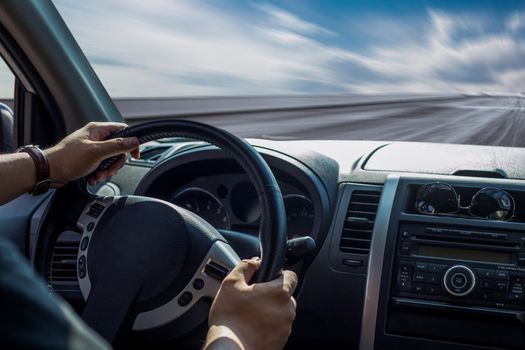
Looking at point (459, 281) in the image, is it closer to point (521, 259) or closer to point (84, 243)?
point (521, 259)

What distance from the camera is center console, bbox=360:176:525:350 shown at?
263cm

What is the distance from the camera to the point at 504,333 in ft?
8.70

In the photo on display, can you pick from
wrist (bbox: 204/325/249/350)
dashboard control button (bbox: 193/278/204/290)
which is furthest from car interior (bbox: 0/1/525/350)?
wrist (bbox: 204/325/249/350)

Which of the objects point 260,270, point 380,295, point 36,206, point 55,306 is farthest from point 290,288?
point 36,206

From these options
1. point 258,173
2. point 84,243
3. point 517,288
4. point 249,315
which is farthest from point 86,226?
point 517,288

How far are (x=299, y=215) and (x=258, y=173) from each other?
131 cm

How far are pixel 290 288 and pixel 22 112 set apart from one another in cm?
220

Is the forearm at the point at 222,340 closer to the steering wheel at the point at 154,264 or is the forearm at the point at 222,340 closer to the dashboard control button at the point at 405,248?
the steering wheel at the point at 154,264

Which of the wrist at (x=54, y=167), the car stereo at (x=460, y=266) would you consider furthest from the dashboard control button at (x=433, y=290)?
the wrist at (x=54, y=167)

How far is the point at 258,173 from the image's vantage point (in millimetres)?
1870

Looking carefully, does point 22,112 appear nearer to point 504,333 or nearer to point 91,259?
point 91,259

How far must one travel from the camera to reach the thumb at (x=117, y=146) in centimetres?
213

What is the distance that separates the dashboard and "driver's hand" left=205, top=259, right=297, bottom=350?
1245 mm

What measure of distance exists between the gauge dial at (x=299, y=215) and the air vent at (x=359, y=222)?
0.20 m
